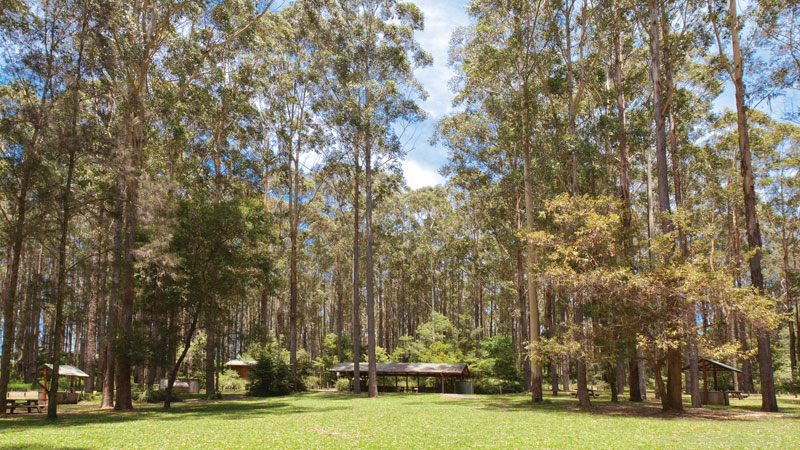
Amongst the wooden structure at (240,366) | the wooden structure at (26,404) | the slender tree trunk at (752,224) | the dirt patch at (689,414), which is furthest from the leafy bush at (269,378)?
the slender tree trunk at (752,224)

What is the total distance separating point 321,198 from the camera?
36656 mm

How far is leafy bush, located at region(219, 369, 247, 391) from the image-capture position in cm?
3416

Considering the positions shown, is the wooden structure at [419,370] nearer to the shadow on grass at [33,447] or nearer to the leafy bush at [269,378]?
the leafy bush at [269,378]

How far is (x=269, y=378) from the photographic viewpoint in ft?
90.7

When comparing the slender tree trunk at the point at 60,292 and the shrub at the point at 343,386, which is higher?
the slender tree trunk at the point at 60,292

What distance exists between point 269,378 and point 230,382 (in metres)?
8.42

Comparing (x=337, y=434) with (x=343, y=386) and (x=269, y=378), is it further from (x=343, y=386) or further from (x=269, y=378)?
(x=343, y=386)

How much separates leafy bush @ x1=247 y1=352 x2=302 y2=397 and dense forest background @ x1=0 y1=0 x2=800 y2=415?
1.06 m

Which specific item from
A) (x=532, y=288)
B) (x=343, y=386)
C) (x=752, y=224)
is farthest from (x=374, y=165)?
(x=752, y=224)

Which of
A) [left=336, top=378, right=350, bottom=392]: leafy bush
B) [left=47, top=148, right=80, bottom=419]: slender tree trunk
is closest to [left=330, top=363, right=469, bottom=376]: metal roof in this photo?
[left=336, top=378, right=350, bottom=392]: leafy bush

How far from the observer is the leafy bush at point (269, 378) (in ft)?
90.2

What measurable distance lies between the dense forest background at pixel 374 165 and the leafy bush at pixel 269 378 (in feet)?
3.49

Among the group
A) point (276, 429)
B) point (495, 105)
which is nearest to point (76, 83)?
point (276, 429)

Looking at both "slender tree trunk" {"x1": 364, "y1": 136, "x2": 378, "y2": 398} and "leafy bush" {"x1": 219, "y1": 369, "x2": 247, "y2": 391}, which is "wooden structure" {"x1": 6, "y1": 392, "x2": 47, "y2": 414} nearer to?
"leafy bush" {"x1": 219, "y1": 369, "x2": 247, "y2": 391}
